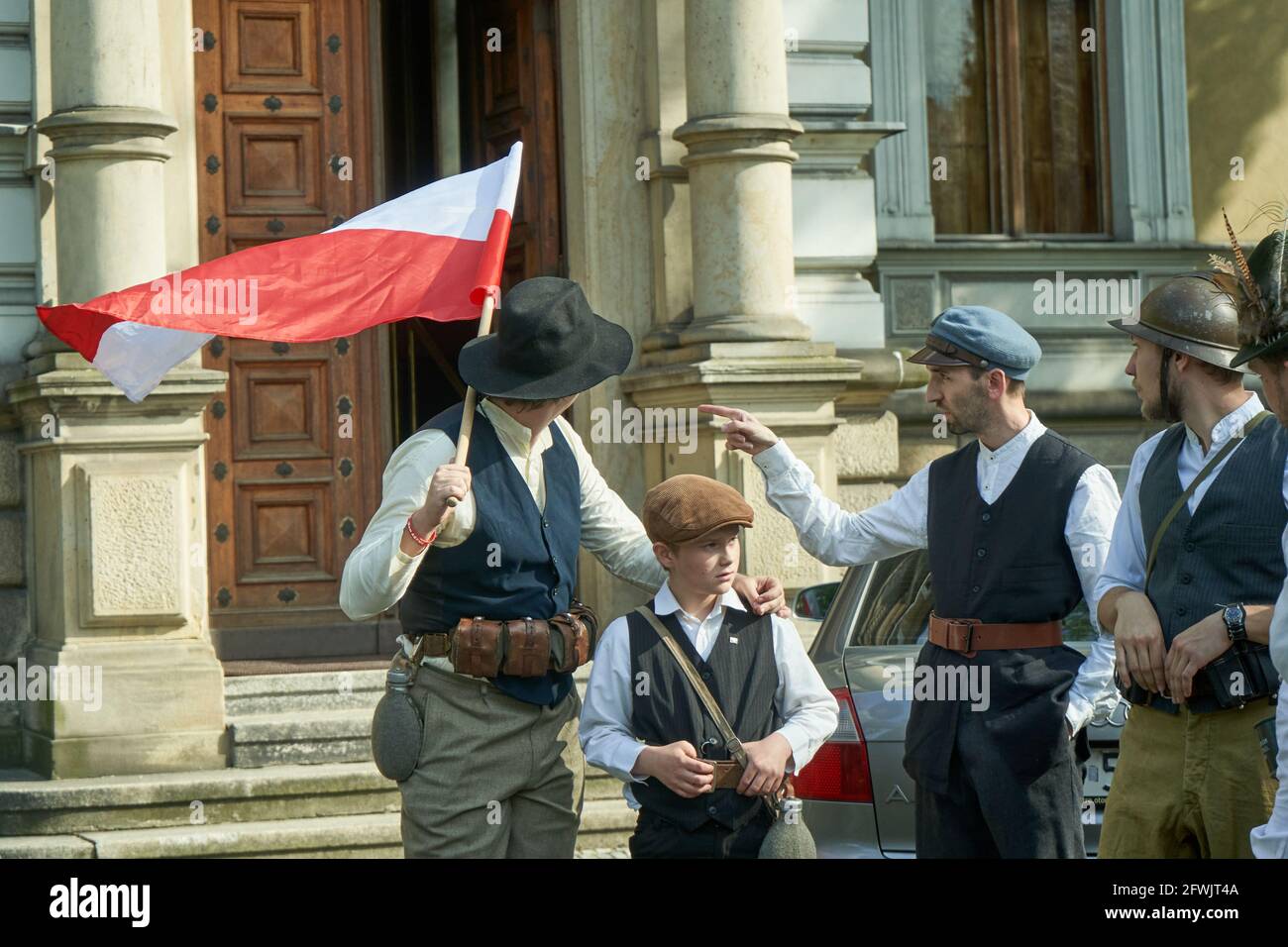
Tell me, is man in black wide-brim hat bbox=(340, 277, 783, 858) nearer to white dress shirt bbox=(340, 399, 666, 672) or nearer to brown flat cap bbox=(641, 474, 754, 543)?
white dress shirt bbox=(340, 399, 666, 672)

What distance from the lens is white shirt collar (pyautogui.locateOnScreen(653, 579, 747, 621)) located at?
4.76 m

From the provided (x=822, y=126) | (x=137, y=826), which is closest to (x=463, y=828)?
(x=137, y=826)

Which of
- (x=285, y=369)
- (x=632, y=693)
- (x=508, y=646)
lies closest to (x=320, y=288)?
(x=508, y=646)

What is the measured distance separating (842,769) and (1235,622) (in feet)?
5.27

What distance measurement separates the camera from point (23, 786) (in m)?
7.97

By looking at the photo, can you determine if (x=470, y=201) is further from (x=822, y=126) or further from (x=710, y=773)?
(x=822, y=126)

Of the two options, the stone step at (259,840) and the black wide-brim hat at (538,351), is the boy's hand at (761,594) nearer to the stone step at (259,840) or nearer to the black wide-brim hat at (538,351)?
the black wide-brim hat at (538,351)

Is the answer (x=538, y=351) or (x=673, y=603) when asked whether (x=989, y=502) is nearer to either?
(x=673, y=603)

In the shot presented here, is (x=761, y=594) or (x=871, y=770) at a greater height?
(x=761, y=594)

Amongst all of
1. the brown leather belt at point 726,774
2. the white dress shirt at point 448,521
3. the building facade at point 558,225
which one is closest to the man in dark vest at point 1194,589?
the brown leather belt at point 726,774

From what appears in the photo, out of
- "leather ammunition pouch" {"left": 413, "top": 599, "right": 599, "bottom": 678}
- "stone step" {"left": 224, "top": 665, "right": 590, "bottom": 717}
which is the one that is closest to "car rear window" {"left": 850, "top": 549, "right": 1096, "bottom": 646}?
"leather ammunition pouch" {"left": 413, "top": 599, "right": 599, "bottom": 678}

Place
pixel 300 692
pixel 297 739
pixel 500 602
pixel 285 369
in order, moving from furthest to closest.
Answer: pixel 285 369, pixel 300 692, pixel 297 739, pixel 500 602

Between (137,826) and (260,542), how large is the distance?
2184mm

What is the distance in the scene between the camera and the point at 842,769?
18.4 feet
